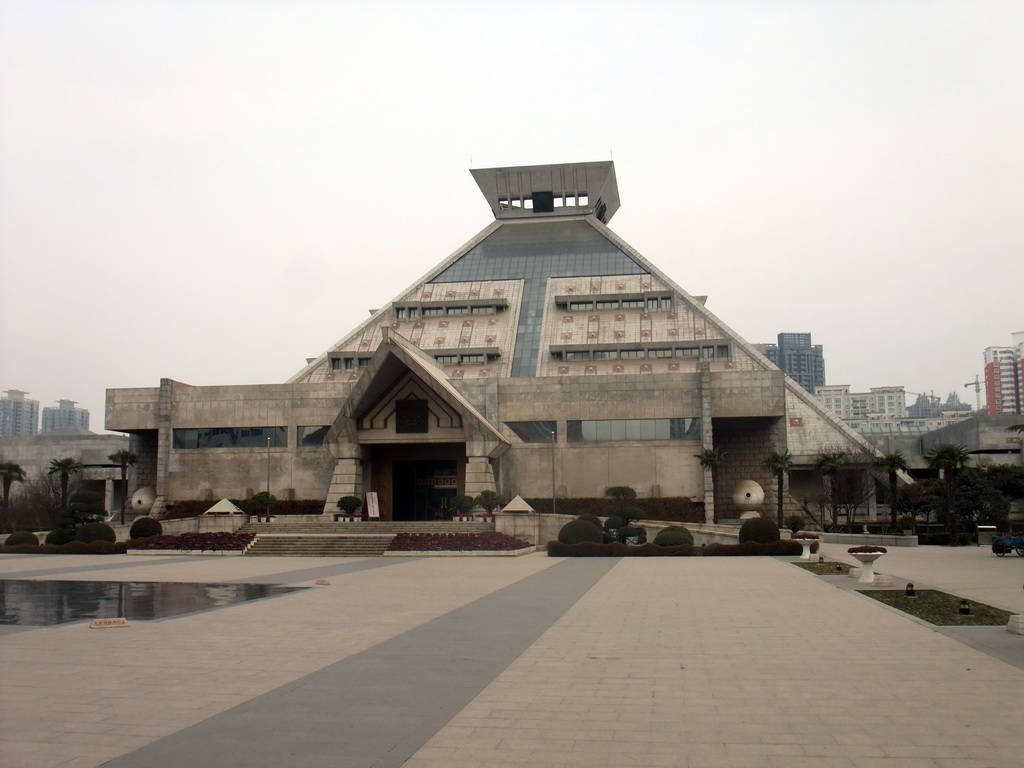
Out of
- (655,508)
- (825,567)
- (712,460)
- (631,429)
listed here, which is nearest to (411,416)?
(631,429)

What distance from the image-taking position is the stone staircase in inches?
1575

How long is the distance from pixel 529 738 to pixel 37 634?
10607 millimetres

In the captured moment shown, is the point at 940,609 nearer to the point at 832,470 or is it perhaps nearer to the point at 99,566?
the point at 99,566

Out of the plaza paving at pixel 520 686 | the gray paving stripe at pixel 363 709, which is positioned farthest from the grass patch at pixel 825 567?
the gray paving stripe at pixel 363 709

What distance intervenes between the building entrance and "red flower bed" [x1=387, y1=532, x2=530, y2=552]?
17624mm

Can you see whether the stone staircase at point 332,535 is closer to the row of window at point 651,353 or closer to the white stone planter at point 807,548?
the white stone planter at point 807,548

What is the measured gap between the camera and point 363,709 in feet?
33.5

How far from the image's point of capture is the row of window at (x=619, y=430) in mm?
55406

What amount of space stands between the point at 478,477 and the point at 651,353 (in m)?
27.2

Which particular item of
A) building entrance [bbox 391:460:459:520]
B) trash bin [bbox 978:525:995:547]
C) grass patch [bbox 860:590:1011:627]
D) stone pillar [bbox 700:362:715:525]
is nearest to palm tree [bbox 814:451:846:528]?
stone pillar [bbox 700:362:715:525]

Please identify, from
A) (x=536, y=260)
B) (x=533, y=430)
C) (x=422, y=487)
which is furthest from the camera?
Result: (x=536, y=260)

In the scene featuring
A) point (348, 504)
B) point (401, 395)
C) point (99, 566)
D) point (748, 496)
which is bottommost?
point (99, 566)

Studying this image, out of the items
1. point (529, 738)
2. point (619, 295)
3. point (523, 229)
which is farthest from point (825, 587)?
point (523, 229)

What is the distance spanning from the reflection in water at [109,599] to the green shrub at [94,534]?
680 inches
